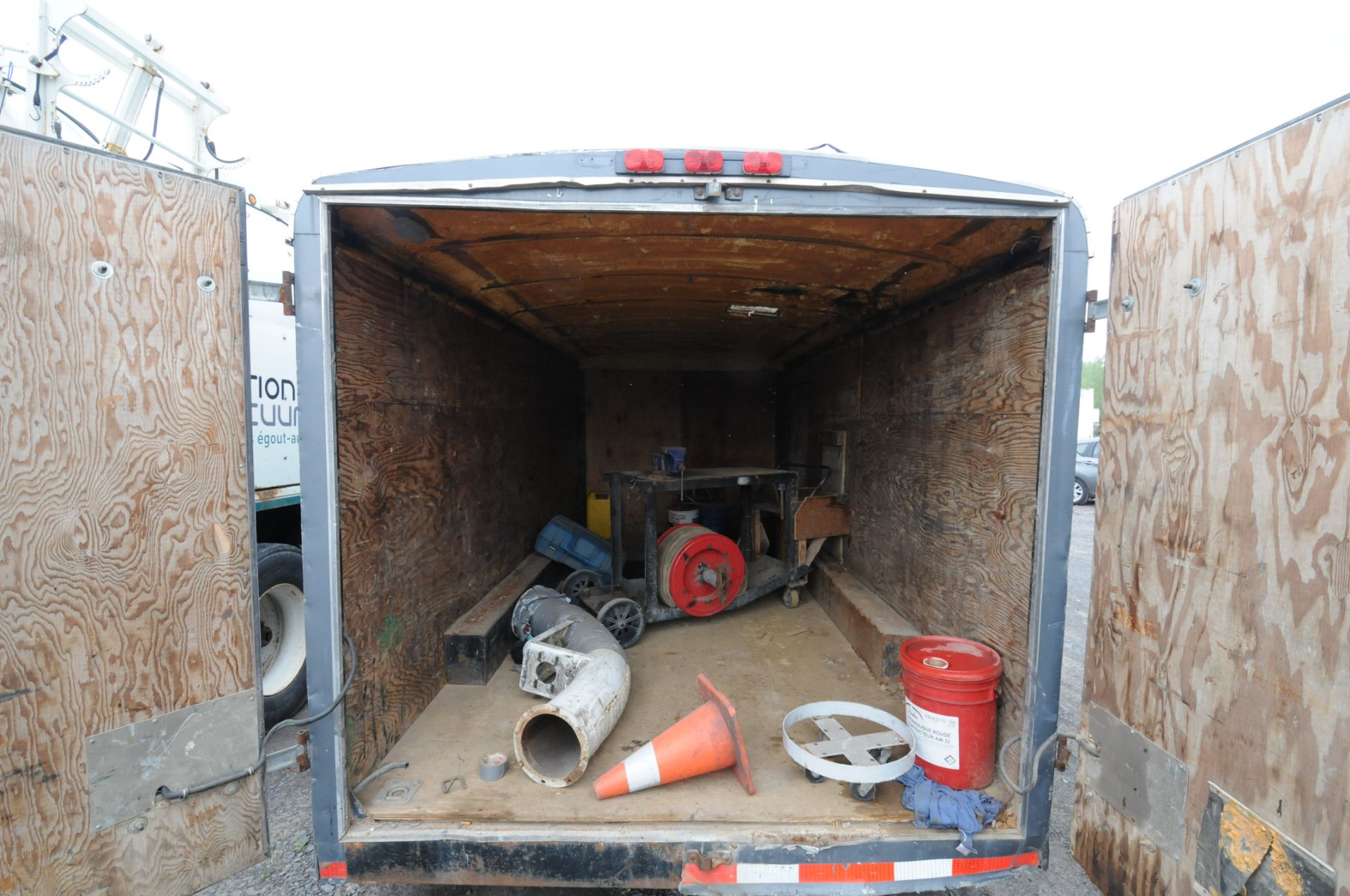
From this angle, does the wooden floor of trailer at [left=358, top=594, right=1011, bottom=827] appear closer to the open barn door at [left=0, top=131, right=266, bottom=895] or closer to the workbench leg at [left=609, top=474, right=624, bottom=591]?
the workbench leg at [left=609, top=474, right=624, bottom=591]

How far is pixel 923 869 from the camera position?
195cm

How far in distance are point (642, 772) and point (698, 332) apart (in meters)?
3.67

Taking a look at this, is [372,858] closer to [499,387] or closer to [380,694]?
[380,694]

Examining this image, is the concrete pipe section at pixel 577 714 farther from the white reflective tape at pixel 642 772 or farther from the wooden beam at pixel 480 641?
the wooden beam at pixel 480 641

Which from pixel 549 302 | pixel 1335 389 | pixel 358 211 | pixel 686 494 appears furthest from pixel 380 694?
pixel 686 494

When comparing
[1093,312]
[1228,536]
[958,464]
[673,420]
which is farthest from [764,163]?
[673,420]

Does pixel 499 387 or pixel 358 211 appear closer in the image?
pixel 358 211

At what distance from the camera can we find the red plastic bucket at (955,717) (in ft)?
7.17

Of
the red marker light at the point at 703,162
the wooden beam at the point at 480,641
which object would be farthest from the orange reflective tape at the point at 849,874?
the red marker light at the point at 703,162

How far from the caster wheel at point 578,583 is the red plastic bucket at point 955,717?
110 inches

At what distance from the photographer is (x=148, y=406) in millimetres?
1745

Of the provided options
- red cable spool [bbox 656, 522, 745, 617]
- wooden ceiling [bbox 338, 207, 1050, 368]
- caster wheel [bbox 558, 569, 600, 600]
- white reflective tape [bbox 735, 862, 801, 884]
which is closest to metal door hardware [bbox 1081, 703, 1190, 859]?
white reflective tape [bbox 735, 862, 801, 884]

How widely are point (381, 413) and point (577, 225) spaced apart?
1183mm

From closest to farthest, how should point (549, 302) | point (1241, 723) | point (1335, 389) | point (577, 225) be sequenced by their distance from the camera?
point (1335, 389) < point (1241, 723) < point (577, 225) < point (549, 302)
